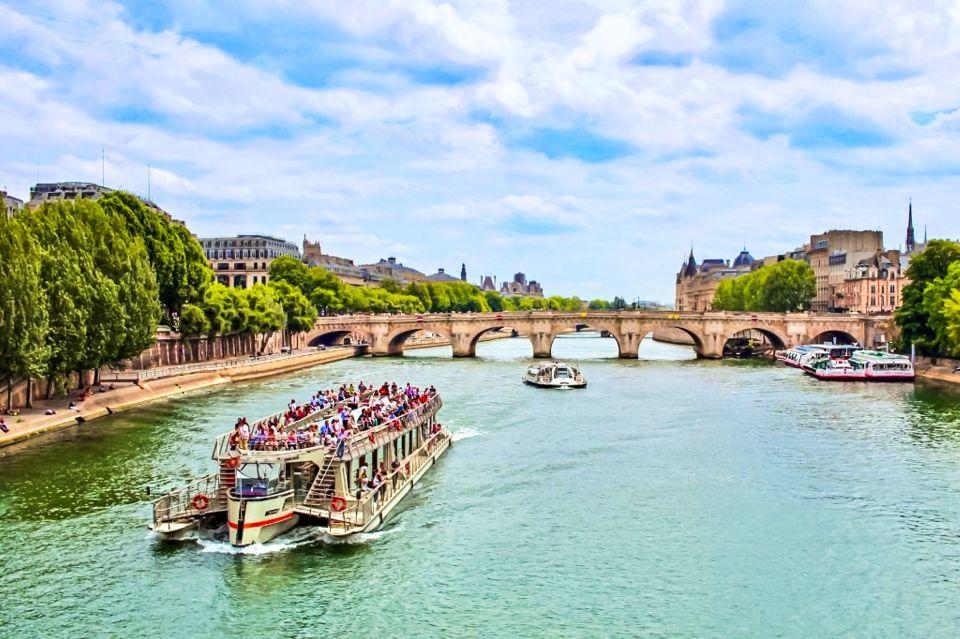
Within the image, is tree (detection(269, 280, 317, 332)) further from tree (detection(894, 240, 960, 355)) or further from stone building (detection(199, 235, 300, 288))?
tree (detection(894, 240, 960, 355))

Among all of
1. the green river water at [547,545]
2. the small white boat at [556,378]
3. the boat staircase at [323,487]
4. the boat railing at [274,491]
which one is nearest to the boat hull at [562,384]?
the small white boat at [556,378]

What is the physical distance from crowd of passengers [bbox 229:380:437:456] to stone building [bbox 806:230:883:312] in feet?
450

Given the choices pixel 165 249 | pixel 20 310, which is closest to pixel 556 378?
pixel 165 249

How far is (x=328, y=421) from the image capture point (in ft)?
123

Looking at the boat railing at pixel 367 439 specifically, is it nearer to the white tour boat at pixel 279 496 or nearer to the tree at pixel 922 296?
the white tour boat at pixel 279 496

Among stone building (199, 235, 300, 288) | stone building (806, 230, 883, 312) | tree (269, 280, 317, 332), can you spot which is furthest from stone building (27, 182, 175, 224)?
stone building (806, 230, 883, 312)

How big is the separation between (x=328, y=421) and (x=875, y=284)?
435 ft

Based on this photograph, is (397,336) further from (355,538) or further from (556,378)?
(355,538)

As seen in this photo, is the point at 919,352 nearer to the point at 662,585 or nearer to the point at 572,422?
the point at 572,422

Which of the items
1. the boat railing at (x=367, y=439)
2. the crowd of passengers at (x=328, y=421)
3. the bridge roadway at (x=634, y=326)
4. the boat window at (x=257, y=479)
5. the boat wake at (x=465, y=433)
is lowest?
the boat wake at (x=465, y=433)

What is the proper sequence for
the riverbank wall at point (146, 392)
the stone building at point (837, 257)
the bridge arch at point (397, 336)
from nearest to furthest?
the riverbank wall at point (146, 392) → the bridge arch at point (397, 336) → the stone building at point (837, 257)

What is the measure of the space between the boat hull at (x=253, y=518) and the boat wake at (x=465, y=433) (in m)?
21.1

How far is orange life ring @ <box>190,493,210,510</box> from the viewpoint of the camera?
32.1 m

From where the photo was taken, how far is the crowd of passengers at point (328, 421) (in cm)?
3291
